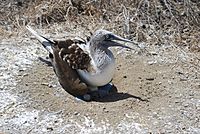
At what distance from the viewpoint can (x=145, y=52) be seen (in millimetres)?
5941

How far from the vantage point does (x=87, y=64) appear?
200 inches

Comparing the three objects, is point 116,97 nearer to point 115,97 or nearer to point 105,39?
point 115,97

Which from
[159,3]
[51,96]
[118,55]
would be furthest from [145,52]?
[51,96]

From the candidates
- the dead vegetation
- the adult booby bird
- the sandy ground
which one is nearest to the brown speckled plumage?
the adult booby bird

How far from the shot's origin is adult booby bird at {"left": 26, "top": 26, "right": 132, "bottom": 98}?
5.05 m

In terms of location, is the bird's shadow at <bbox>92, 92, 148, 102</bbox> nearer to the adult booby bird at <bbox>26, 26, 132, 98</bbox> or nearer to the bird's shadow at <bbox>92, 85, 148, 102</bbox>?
the bird's shadow at <bbox>92, 85, 148, 102</bbox>

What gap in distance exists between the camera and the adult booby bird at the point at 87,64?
16.6ft

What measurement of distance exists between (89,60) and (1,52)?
1.16m

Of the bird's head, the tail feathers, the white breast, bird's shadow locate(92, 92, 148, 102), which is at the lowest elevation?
bird's shadow locate(92, 92, 148, 102)

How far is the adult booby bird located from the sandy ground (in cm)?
15

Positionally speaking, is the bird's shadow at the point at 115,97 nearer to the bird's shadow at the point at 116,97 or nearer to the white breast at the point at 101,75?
the bird's shadow at the point at 116,97

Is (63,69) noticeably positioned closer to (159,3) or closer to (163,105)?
(163,105)

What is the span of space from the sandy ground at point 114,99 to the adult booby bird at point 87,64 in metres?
0.15

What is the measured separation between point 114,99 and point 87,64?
406mm
